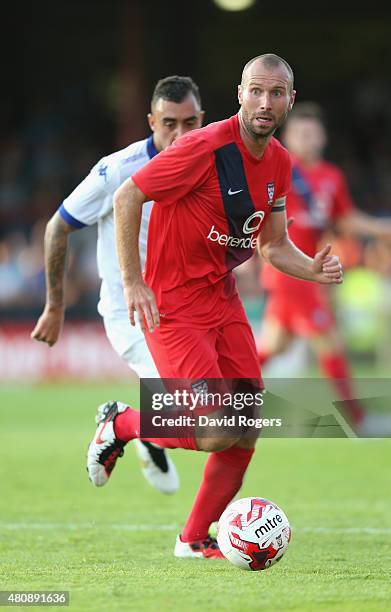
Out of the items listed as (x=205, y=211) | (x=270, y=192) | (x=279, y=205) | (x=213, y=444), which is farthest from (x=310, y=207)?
(x=213, y=444)

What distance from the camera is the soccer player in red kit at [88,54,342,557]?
18.2ft

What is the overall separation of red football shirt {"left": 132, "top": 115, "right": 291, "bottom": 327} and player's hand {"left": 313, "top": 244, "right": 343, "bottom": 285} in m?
0.35

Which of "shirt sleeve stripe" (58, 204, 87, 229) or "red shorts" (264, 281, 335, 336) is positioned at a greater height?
"shirt sleeve stripe" (58, 204, 87, 229)

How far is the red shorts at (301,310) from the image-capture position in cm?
1066

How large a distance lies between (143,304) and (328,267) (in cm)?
113

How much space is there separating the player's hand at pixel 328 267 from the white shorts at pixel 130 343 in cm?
108

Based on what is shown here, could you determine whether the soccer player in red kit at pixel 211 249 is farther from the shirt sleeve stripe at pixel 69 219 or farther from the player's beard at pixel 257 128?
the shirt sleeve stripe at pixel 69 219

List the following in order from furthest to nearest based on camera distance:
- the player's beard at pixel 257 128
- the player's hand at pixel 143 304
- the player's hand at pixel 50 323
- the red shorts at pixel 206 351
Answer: the player's hand at pixel 50 323
the red shorts at pixel 206 351
the player's beard at pixel 257 128
the player's hand at pixel 143 304

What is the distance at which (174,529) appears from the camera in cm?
692

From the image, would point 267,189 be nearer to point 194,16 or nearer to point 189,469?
point 189,469

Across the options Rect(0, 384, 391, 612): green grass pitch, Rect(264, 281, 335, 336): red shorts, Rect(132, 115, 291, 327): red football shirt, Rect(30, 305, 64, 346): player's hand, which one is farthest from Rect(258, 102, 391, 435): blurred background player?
Rect(132, 115, 291, 327): red football shirt

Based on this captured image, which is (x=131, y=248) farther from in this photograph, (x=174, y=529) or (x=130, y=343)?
(x=174, y=529)

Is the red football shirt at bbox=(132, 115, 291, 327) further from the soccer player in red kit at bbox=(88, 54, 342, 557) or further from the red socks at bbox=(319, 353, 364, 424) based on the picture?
the red socks at bbox=(319, 353, 364, 424)

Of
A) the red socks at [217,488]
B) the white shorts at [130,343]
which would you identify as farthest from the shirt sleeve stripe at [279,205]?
the red socks at [217,488]
